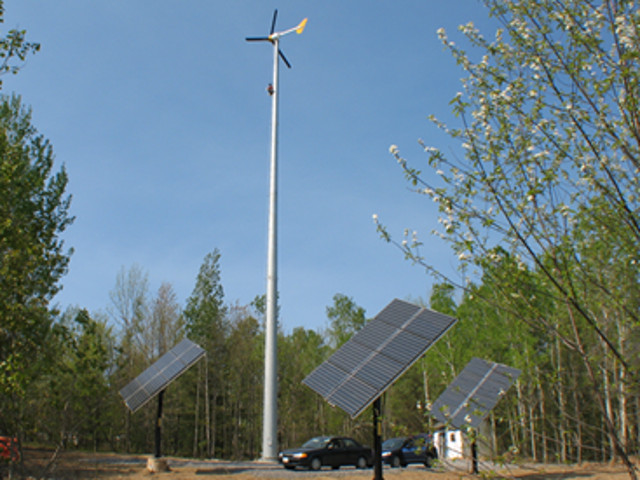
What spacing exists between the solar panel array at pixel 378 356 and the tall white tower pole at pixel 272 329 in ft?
27.2

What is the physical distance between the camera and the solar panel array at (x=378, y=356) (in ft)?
21.7

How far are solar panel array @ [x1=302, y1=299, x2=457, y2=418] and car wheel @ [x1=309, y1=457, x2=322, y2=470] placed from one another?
11.6m

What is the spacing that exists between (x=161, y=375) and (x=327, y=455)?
783 centimetres

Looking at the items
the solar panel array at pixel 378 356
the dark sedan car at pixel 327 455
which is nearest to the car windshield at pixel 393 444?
the dark sedan car at pixel 327 455

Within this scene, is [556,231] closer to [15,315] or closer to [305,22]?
[15,315]

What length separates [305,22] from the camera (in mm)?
23500

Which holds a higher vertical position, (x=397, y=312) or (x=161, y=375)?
(x=397, y=312)

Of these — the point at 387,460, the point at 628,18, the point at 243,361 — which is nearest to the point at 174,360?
the point at 387,460

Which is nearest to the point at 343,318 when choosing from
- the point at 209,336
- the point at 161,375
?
the point at 209,336

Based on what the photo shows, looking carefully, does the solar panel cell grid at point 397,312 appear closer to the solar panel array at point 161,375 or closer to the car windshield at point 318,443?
the solar panel array at point 161,375

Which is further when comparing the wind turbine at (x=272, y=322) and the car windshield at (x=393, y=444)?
the car windshield at (x=393, y=444)

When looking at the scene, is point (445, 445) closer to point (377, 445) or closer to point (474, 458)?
point (377, 445)

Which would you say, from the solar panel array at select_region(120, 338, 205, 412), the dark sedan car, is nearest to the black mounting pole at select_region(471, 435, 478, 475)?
the solar panel array at select_region(120, 338, 205, 412)

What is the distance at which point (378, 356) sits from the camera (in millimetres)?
7422
